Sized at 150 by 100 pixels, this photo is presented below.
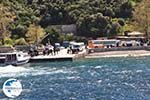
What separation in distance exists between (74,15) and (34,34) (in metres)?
19.6

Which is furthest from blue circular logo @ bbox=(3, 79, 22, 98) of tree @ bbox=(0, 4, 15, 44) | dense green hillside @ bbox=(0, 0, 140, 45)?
dense green hillside @ bbox=(0, 0, 140, 45)

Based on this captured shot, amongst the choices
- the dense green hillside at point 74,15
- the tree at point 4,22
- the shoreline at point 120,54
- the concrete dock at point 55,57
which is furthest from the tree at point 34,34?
the shoreline at point 120,54

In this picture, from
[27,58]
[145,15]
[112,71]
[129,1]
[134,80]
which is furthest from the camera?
[129,1]

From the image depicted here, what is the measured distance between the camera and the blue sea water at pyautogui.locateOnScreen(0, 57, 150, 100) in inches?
2040

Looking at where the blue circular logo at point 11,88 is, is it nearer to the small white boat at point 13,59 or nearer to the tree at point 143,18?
the small white boat at point 13,59

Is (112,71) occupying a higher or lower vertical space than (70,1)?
lower

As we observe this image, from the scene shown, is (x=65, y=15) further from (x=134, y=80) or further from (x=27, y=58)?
(x=134, y=80)

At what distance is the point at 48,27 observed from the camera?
481ft

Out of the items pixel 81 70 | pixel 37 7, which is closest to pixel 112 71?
pixel 81 70

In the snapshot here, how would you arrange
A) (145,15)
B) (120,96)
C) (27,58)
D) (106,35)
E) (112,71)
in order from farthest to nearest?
(106,35)
(145,15)
(27,58)
(112,71)
(120,96)

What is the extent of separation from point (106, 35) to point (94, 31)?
350 centimetres

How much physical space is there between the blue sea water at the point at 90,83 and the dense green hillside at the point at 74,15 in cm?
5333

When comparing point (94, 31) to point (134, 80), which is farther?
point (94, 31)

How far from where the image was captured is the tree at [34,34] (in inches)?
5359
